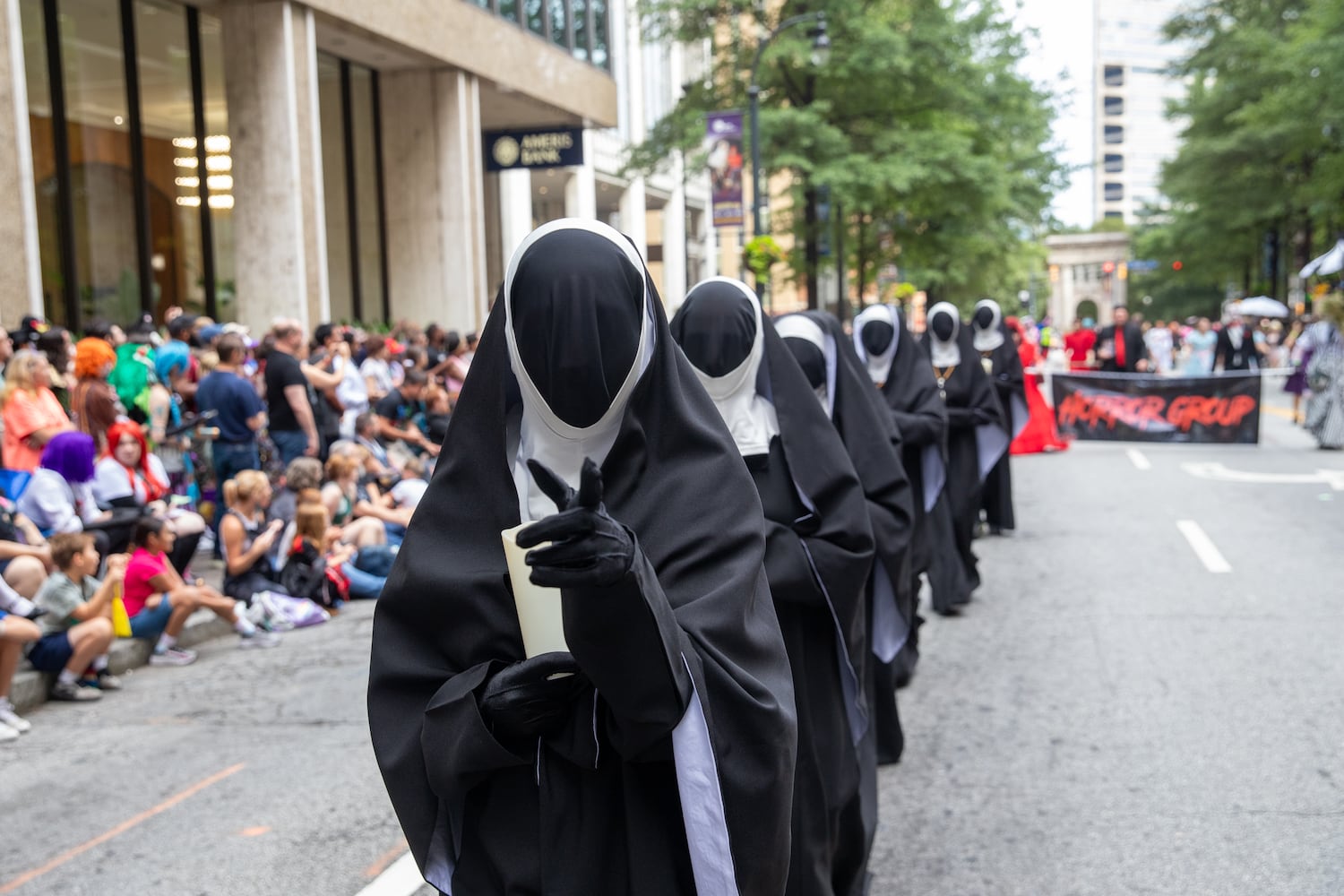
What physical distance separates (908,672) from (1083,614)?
2.02 m

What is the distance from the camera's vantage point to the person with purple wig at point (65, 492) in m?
8.34

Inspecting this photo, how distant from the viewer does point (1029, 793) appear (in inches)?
215

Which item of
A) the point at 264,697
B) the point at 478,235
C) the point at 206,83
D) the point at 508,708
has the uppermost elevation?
the point at 206,83

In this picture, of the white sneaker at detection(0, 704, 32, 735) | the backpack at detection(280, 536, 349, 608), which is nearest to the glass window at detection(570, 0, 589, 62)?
the backpack at detection(280, 536, 349, 608)

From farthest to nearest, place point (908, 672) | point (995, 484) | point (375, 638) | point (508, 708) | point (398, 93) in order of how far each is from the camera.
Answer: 1. point (398, 93)
2. point (995, 484)
3. point (908, 672)
4. point (375, 638)
5. point (508, 708)

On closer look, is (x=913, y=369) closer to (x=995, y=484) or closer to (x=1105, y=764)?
(x=1105, y=764)

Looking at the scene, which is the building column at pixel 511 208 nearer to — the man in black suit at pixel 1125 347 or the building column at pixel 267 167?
the building column at pixel 267 167

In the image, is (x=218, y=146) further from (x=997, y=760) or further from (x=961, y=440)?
(x=997, y=760)

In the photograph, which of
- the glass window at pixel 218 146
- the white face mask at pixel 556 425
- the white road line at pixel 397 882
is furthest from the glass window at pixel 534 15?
the white face mask at pixel 556 425

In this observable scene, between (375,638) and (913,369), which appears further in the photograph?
(913,369)

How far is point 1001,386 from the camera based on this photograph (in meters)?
11.0

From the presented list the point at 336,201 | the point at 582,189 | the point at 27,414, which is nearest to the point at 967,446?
the point at 27,414

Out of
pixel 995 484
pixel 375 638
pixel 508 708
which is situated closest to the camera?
pixel 508 708

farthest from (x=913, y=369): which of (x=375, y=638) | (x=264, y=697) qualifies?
(x=375, y=638)
